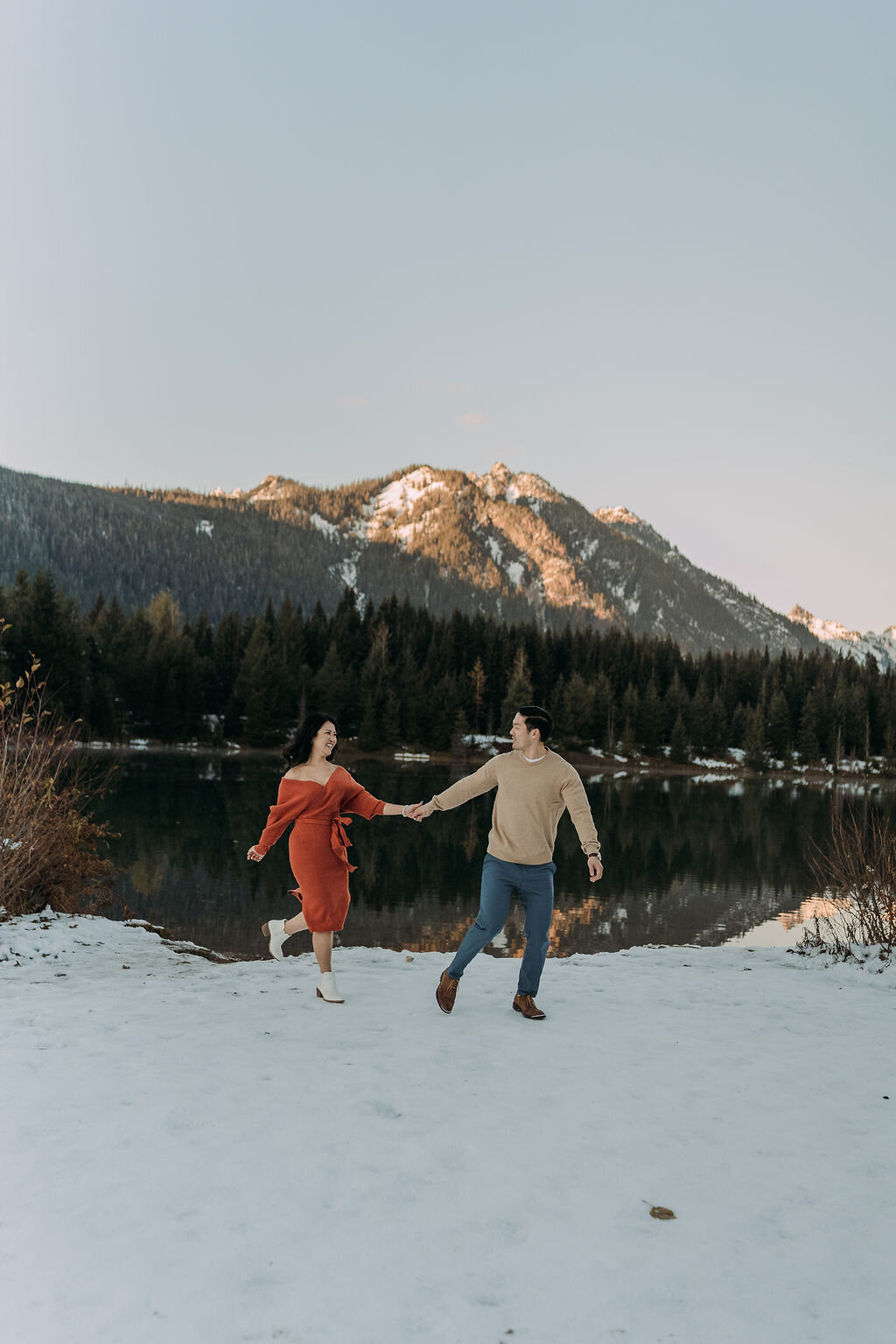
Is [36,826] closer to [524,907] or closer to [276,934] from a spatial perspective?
[276,934]

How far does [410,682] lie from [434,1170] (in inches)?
3197

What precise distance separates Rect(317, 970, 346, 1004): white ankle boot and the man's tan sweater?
1782 mm

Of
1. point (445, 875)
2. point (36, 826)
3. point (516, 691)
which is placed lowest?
point (445, 875)

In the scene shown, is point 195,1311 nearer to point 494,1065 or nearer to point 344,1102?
point 344,1102

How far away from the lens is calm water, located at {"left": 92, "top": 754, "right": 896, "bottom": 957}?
1509cm

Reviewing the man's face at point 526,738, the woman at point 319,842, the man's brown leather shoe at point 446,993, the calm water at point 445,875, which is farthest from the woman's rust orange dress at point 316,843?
the calm water at point 445,875

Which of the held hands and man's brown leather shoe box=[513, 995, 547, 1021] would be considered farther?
the held hands

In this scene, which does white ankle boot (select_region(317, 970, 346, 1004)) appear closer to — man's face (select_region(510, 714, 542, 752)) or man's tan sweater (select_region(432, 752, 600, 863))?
man's tan sweater (select_region(432, 752, 600, 863))

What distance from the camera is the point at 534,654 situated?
103 m

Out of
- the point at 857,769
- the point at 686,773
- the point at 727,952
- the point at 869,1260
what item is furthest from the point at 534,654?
the point at 869,1260

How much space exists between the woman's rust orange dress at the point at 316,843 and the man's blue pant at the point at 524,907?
113 centimetres

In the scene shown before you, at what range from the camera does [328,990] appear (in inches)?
290

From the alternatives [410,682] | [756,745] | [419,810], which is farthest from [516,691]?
[419,810]

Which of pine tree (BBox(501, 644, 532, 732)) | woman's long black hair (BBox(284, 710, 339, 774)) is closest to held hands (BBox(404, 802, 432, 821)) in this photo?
woman's long black hair (BBox(284, 710, 339, 774))
